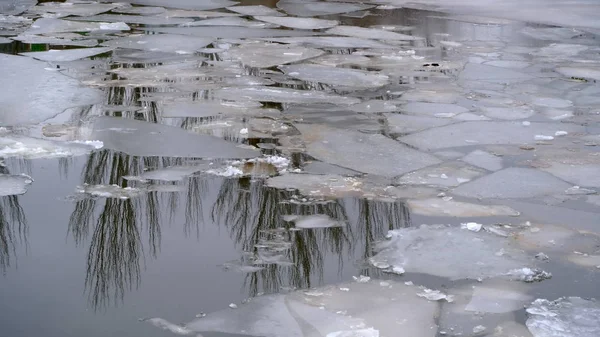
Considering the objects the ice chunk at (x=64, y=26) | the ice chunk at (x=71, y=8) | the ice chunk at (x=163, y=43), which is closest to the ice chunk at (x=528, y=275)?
the ice chunk at (x=163, y=43)

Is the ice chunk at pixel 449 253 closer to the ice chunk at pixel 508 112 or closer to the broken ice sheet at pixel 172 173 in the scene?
the broken ice sheet at pixel 172 173

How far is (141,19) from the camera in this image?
32.6 feet

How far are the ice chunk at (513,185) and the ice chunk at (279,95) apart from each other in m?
1.84

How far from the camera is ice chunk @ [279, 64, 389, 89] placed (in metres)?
7.05

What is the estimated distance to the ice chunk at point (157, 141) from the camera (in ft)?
16.6

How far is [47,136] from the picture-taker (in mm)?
5273

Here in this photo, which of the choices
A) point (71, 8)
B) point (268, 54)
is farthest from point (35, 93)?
point (71, 8)

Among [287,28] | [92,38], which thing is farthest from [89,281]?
[287,28]

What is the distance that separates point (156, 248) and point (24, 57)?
14.5ft

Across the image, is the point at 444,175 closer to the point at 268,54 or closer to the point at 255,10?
the point at 268,54

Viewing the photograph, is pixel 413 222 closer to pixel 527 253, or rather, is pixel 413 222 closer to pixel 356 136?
pixel 527 253

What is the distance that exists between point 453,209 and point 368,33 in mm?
5526

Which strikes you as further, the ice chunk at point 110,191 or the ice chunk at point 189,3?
the ice chunk at point 189,3

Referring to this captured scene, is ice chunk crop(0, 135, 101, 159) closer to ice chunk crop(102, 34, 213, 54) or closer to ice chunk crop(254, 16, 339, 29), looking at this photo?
ice chunk crop(102, 34, 213, 54)
